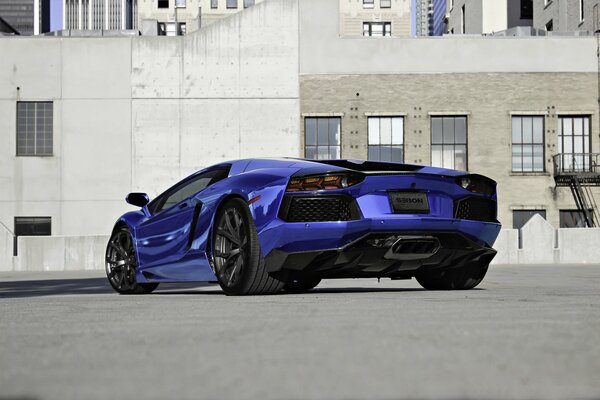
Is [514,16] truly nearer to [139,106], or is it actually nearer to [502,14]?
[502,14]

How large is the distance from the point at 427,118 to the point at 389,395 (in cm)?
3588

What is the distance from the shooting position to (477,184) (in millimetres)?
9609

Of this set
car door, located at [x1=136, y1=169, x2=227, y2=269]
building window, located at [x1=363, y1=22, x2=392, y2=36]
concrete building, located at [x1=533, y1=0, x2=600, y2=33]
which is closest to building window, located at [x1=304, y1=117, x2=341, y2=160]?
concrete building, located at [x1=533, y1=0, x2=600, y2=33]

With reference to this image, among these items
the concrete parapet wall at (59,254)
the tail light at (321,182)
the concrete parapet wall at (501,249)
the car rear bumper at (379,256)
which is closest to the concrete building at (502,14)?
the concrete parapet wall at (501,249)

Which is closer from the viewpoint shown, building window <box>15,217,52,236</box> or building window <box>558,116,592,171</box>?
building window <box>558,116,592,171</box>

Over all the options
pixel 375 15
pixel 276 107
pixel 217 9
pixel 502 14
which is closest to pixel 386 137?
pixel 276 107

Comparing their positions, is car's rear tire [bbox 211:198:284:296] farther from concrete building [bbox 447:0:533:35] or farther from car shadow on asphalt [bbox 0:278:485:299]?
concrete building [bbox 447:0:533:35]

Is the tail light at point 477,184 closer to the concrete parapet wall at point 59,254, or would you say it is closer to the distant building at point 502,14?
the concrete parapet wall at point 59,254

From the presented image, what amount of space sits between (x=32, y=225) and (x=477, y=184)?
1254 inches

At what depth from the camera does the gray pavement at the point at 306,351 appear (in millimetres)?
3656

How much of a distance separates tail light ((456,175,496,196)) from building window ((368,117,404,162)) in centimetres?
2891

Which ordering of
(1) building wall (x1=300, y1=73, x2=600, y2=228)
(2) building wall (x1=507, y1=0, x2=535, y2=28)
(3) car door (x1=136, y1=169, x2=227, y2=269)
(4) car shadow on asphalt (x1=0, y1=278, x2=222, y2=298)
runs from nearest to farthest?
(3) car door (x1=136, y1=169, x2=227, y2=269), (4) car shadow on asphalt (x1=0, y1=278, x2=222, y2=298), (1) building wall (x1=300, y1=73, x2=600, y2=228), (2) building wall (x1=507, y1=0, x2=535, y2=28)

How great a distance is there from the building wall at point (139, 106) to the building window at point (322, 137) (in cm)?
47

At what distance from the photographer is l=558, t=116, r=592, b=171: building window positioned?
38844 mm
